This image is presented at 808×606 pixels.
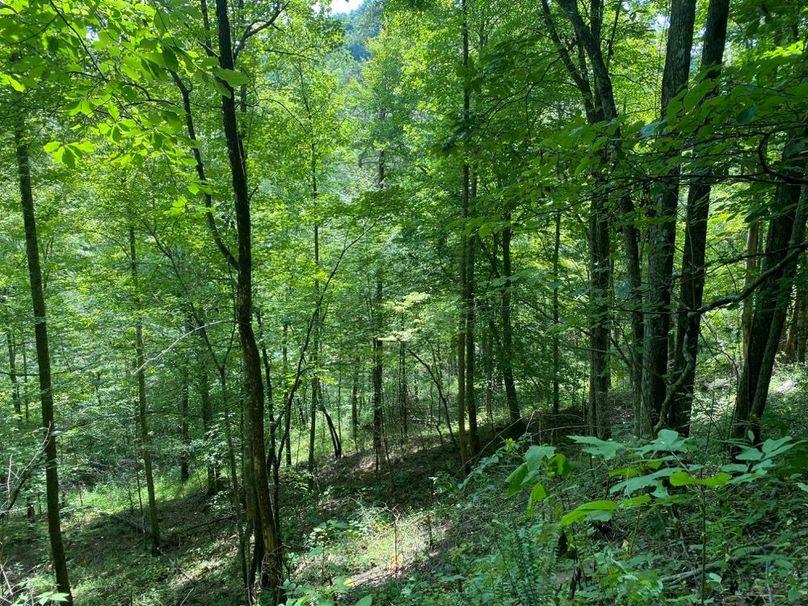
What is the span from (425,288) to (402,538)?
17.8 feet

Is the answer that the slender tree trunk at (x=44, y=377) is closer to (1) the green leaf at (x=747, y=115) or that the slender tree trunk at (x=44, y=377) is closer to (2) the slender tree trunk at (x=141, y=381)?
(2) the slender tree trunk at (x=141, y=381)

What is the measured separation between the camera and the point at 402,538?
25.0 ft

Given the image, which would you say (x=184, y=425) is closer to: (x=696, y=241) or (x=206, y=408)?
(x=206, y=408)

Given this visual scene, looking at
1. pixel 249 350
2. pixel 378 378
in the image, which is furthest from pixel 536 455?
pixel 378 378

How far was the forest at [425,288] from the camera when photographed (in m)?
2.12

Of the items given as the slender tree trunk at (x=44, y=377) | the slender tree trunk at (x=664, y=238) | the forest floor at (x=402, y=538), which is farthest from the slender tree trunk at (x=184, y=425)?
the slender tree trunk at (x=664, y=238)

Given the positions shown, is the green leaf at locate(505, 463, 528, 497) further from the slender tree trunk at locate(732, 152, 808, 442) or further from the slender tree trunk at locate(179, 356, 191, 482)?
the slender tree trunk at locate(179, 356, 191, 482)

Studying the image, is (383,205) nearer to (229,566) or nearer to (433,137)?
(433,137)

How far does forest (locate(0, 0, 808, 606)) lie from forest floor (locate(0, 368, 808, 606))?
0.06m

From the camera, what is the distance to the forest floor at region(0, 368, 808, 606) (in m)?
2.36

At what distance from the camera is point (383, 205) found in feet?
25.6

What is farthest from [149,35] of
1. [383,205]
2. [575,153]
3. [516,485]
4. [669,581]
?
[383,205]

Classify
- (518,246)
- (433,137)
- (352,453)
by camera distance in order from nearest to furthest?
(433,137) → (518,246) → (352,453)

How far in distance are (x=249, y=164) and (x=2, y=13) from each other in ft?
19.2
